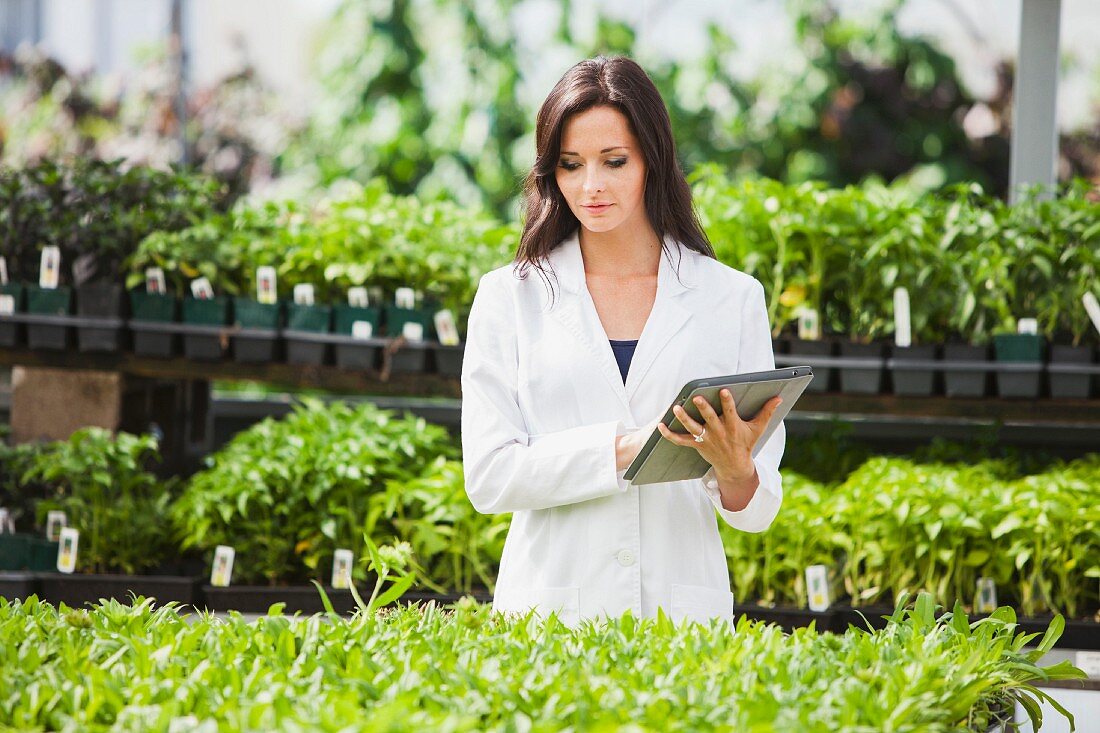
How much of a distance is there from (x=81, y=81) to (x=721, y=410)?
6687 millimetres

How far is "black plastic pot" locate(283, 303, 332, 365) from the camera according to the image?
9.55ft

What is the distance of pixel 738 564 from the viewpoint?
2.69 meters

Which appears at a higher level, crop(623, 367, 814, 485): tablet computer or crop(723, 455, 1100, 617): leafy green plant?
crop(623, 367, 814, 485): tablet computer

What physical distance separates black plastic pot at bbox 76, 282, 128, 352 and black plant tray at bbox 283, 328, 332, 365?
428 mm

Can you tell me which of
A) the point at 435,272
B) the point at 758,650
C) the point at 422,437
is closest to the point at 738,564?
the point at 422,437

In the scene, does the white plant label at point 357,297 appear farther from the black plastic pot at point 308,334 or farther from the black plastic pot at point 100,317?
the black plastic pot at point 100,317

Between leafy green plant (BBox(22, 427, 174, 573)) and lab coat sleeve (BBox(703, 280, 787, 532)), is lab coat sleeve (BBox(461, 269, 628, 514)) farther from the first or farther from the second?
leafy green plant (BBox(22, 427, 174, 573))

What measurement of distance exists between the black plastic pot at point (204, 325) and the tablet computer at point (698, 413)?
1.67 metres

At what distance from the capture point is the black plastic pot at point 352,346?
2904mm

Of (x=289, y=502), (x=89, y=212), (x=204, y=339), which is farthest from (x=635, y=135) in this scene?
(x=89, y=212)

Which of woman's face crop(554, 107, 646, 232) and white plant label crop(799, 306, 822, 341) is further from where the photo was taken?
white plant label crop(799, 306, 822, 341)

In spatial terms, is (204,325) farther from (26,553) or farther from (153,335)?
(26,553)

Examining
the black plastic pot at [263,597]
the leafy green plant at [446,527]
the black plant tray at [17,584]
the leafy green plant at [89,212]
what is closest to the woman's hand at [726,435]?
the leafy green plant at [446,527]

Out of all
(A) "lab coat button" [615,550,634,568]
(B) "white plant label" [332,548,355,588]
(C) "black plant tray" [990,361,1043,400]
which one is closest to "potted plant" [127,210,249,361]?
(B) "white plant label" [332,548,355,588]
